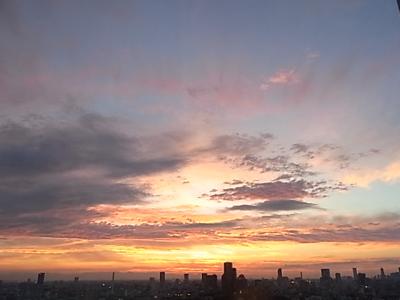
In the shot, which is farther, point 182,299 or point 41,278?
point 41,278

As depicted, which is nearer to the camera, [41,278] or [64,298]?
[64,298]

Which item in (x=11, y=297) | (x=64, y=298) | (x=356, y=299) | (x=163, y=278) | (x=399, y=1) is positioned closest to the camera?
(x=399, y=1)

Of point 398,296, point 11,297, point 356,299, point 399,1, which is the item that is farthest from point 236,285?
point 399,1

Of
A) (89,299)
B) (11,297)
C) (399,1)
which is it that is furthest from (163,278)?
(399,1)

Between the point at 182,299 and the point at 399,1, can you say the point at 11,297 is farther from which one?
the point at 399,1

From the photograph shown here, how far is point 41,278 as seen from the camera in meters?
28.2

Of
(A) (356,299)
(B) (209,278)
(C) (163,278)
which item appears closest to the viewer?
(A) (356,299)

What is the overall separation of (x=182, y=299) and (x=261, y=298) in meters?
4.24

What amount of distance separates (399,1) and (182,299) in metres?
19.3

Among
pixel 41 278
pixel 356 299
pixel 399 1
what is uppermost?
pixel 399 1

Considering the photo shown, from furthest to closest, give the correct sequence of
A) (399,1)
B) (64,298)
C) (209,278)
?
(209,278) < (64,298) < (399,1)

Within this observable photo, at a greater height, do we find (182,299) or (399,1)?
(399,1)

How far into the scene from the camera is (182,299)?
20.5 m

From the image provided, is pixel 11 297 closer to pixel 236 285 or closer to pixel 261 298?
pixel 261 298
